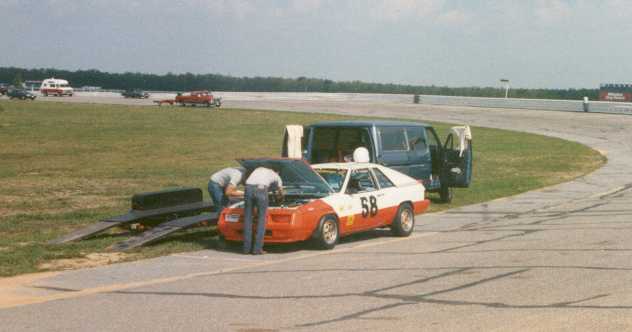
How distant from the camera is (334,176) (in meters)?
15.7

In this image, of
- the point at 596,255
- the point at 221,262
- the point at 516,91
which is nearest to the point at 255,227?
the point at 221,262

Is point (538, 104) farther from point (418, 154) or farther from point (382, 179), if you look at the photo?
point (382, 179)

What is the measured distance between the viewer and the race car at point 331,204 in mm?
13961

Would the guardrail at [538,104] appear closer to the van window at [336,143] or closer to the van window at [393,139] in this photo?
the van window at [393,139]

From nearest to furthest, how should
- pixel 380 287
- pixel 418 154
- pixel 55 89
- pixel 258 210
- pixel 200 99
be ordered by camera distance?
pixel 380 287
pixel 258 210
pixel 418 154
pixel 200 99
pixel 55 89

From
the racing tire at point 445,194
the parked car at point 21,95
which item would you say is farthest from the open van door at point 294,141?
the parked car at point 21,95

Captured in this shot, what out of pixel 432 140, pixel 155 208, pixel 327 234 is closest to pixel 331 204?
pixel 327 234

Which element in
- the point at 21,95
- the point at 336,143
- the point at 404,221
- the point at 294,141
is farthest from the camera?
the point at 21,95

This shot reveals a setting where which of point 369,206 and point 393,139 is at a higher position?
point 393,139

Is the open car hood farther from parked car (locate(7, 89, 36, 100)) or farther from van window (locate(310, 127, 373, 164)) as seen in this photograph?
parked car (locate(7, 89, 36, 100))

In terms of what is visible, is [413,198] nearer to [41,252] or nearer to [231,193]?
[231,193]

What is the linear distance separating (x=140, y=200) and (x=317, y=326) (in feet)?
26.4

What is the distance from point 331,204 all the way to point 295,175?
1.11 metres

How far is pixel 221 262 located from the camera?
13.2m
